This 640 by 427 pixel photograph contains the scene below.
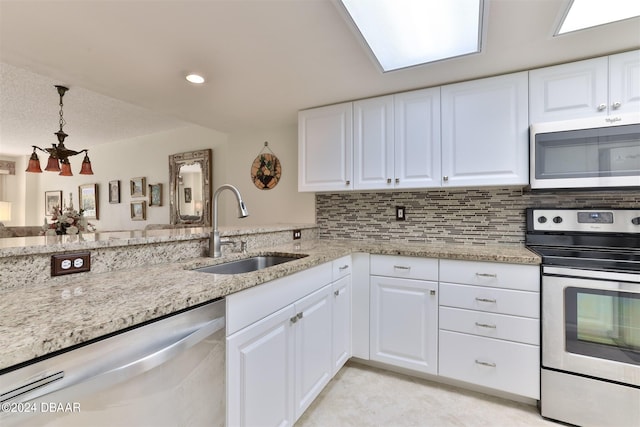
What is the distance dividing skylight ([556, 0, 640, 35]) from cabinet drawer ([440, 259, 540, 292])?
125 cm

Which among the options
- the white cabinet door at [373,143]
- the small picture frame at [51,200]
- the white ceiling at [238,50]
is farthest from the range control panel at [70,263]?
the small picture frame at [51,200]

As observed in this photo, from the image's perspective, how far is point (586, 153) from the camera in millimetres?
1717

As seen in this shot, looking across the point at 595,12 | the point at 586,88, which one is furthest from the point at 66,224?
the point at 586,88

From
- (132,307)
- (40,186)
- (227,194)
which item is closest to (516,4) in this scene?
(132,307)

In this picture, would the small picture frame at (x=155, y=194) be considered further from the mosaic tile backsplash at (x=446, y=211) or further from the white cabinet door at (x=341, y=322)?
the white cabinet door at (x=341, y=322)

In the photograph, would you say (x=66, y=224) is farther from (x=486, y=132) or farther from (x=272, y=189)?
(x=486, y=132)

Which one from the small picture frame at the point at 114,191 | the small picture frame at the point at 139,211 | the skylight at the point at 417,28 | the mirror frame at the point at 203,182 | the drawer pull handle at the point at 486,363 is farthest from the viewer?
the small picture frame at the point at 114,191

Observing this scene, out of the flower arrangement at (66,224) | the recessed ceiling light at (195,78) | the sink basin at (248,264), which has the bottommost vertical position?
the sink basin at (248,264)

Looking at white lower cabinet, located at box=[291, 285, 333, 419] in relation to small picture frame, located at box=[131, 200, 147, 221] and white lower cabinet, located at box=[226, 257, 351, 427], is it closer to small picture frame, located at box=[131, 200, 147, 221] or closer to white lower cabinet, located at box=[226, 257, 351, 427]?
white lower cabinet, located at box=[226, 257, 351, 427]

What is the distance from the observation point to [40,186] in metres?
6.36

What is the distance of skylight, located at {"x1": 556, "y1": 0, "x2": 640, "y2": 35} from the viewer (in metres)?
1.29

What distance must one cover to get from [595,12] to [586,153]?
0.74 metres

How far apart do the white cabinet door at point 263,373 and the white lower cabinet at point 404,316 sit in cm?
85

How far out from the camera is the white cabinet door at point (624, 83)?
5.39 feet
